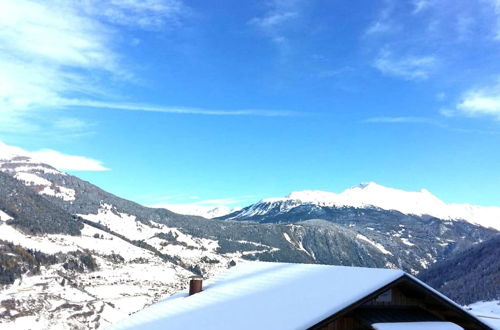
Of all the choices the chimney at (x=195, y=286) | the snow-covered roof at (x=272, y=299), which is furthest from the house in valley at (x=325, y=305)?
the chimney at (x=195, y=286)

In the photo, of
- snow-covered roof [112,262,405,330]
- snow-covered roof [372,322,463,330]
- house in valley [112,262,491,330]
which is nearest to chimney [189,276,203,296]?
snow-covered roof [112,262,405,330]

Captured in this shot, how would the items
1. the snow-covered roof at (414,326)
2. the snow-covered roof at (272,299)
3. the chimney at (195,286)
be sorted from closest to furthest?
the snow-covered roof at (272,299)
the snow-covered roof at (414,326)
the chimney at (195,286)

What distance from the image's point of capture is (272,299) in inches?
762

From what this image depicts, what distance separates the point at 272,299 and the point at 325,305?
3.06 metres

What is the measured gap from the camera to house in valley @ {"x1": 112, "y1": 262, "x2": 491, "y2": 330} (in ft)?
56.0

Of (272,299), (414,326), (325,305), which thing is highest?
(325,305)

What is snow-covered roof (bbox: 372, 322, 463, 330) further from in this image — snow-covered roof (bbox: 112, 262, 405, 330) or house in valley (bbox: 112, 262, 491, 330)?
snow-covered roof (bbox: 112, 262, 405, 330)

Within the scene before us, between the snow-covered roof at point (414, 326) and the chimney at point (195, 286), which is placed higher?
the chimney at point (195, 286)

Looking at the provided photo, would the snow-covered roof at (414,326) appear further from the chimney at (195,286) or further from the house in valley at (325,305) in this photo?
the chimney at (195,286)

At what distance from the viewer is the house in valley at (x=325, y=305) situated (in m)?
17.1

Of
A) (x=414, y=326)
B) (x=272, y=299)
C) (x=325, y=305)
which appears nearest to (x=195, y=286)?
(x=272, y=299)

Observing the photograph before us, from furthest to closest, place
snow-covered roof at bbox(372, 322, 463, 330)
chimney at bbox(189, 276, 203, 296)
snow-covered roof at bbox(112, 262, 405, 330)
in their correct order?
1. chimney at bbox(189, 276, 203, 296)
2. snow-covered roof at bbox(372, 322, 463, 330)
3. snow-covered roof at bbox(112, 262, 405, 330)

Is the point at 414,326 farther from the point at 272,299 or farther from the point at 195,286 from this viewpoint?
the point at 195,286

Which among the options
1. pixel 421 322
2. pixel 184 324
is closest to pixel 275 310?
pixel 184 324
